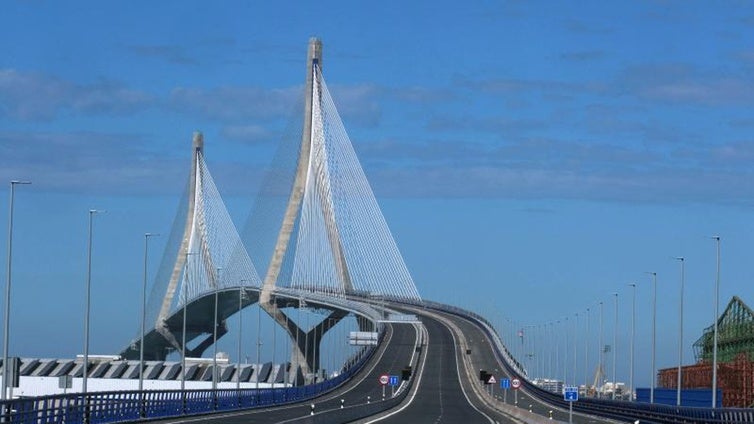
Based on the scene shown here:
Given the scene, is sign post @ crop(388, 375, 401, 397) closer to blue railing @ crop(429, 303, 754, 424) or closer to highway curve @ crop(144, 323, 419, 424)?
highway curve @ crop(144, 323, 419, 424)

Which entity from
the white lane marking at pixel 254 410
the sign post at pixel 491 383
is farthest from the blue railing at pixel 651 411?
the white lane marking at pixel 254 410

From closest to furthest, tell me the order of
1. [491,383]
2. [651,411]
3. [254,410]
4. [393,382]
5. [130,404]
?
[130,404], [651,411], [254,410], [491,383], [393,382]

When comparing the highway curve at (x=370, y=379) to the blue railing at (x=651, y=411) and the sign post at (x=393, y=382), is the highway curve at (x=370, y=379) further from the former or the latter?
the blue railing at (x=651, y=411)

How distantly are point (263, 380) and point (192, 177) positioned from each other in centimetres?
2438

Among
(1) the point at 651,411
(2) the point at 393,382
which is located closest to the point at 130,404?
(1) the point at 651,411

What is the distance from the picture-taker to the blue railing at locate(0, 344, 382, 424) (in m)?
44.4

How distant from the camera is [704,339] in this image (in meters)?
149

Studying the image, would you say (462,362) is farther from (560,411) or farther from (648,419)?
(648,419)

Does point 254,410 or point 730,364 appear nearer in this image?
point 254,410

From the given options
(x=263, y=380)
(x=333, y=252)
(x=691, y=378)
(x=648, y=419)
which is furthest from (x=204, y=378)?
(x=648, y=419)

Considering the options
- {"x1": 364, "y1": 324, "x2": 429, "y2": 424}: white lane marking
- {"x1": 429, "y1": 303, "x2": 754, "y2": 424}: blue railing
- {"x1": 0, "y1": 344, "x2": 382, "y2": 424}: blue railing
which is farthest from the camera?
{"x1": 364, "y1": 324, "x2": 429, "y2": 424}: white lane marking

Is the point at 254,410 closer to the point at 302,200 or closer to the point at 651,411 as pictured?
the point at 651,411

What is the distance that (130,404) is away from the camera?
58.9 metres

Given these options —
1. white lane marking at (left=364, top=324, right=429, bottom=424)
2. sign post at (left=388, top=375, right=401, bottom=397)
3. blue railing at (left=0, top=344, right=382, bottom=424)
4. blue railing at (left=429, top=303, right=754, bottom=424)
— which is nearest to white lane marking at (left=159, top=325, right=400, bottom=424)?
blue railing at (left=0, top=344, right=382, bottom=424)
